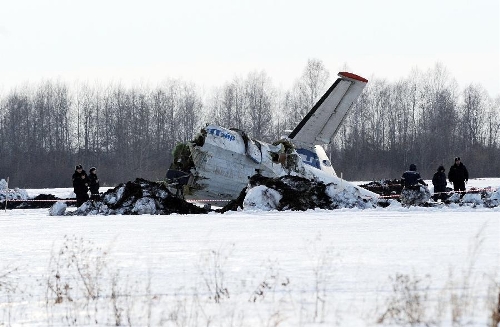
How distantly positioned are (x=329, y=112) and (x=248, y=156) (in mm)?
4107

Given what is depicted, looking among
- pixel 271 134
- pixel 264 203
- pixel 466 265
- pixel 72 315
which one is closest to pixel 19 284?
pixel 72 315

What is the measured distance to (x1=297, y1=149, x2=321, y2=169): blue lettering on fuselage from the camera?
26.1 m

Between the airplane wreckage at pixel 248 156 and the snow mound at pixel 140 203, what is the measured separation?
552 mm

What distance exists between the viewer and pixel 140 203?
2283 cm

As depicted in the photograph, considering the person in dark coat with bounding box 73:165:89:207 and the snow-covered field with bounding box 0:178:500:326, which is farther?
the person in dark coat with bounding box 73:165:89:207

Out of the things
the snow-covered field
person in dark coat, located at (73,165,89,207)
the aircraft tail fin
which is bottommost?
the snow-covered field

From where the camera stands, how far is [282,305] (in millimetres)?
6844

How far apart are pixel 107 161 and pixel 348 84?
5665cm

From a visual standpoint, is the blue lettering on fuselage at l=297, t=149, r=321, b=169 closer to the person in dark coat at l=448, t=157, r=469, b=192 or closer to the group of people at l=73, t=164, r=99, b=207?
the person in dark coat at l=448, t=157, r=469, b=192

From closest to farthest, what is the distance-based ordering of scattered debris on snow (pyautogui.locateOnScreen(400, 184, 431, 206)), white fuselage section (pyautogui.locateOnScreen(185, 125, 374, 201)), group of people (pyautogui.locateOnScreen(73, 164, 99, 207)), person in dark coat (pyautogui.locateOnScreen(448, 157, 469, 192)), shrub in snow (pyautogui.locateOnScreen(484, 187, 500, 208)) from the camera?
shrub in snow (pyautogui.locateOnScreen(484, 187, 500, 208))
white fuselage section (pyautogui.locateOnScreen(185, 125, 374, 201))
scattered debris on snow (pyautogui.locateOnScreen(400, 184, 431, 206))
group of people (pyautogui.locateOnScreen(73, 164, 99, 207))
person in dark coat (pyautogui.locateOnScreen(448, 157, 469, 192))

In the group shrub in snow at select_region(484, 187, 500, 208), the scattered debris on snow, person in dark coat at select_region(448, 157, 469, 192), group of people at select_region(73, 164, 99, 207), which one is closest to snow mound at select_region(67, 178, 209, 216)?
group of people at select_region(73, 164, 99, 207)

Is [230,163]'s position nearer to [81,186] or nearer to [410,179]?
[81,186]

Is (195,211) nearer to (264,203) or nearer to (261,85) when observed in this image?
(264,203)

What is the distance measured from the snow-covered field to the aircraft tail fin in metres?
11.5
